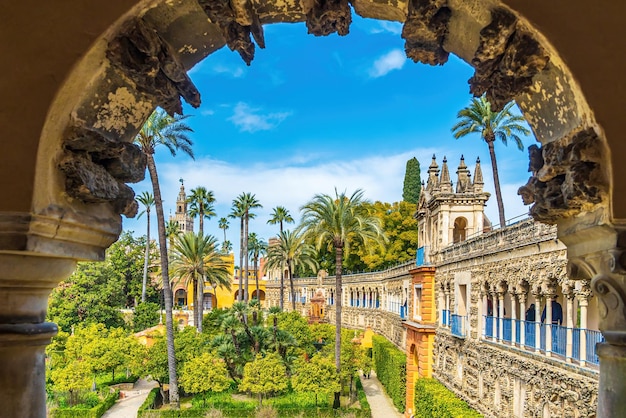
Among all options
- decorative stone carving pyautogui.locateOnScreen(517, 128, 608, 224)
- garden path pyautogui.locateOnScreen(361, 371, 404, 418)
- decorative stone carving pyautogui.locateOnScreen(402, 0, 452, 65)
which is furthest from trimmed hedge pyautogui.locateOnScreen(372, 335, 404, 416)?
decorative stone carving pyautogui.locateOnScreen(402, 0, 452, 65)

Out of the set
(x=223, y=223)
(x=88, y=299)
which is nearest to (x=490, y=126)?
(x=88, y=299)

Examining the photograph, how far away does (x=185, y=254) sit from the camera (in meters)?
40.1

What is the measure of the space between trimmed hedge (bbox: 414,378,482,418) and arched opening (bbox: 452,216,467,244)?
24.4 ft

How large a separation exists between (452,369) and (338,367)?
713cm

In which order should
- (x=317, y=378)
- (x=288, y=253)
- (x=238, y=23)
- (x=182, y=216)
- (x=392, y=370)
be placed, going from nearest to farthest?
(x=238, y=23)
(x=317, y=378)
(x=392, y=370)
(x=288, y=253)
(x=182, y=216)

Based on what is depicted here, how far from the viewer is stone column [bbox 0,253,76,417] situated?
2.73m

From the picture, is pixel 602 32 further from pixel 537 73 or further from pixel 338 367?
pixel 338 367

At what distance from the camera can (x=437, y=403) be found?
66.3 feet

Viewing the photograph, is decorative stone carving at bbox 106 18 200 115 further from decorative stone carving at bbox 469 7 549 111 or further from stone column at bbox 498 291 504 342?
stone column at bbox 498 291 504 342

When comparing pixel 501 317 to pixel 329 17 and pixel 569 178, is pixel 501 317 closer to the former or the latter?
pixel 569 178

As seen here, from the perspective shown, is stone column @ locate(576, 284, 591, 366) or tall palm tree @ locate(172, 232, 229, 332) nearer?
stone column @ locate(576, 284, 591, 366)

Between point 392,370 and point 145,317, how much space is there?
28.6 m

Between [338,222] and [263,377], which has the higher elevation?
[338,222]

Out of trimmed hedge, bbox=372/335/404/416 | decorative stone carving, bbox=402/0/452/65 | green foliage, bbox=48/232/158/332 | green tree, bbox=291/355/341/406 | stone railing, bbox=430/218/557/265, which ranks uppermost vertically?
decorative stone carving, bbox=402/0/452/65
